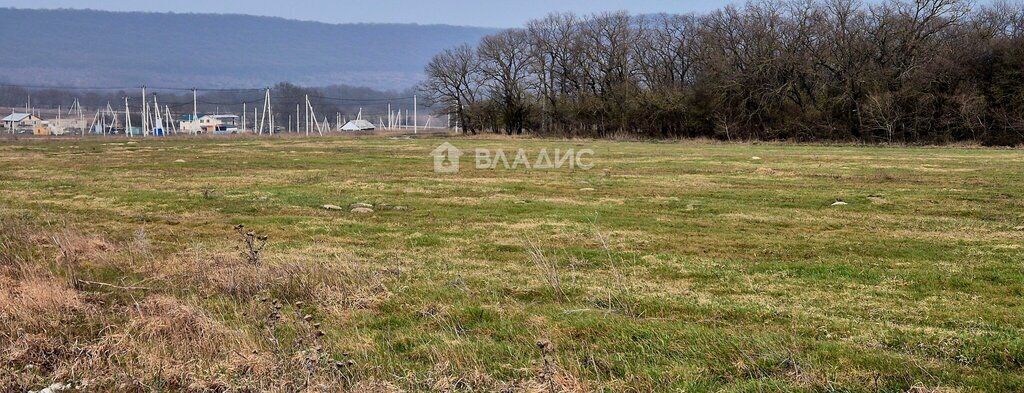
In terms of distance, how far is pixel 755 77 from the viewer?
2245 inches

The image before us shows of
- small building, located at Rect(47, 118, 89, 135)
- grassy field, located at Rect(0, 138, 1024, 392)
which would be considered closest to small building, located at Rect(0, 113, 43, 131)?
small building, located at Rect(47, 118, 89, 135)

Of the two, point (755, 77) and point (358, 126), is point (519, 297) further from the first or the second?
point (358, 126)

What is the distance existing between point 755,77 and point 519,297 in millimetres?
54533

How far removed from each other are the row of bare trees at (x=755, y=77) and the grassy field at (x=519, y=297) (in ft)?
120

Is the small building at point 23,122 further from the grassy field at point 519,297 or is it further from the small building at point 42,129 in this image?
the grassy field at point 519,297

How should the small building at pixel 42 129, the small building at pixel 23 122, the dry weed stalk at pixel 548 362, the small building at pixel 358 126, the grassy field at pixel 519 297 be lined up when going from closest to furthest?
the dry weed stalk at pixel 548 362
the grassy field at pixel 519 297
the small building at pixel 42 129
the small building at pixel 23 122
the small building at pixel 358 126

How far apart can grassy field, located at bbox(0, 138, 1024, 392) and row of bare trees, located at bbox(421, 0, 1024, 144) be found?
36.6 meters

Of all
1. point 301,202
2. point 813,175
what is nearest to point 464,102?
point 813,175

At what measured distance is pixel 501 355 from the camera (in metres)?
5.11

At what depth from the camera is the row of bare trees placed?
46.6 m

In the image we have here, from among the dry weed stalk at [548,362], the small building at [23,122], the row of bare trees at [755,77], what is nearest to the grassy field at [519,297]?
the dry weed stalk at [548,362]

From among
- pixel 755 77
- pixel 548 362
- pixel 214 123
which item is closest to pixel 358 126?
pixel 214 123

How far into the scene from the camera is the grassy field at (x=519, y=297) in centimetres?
473

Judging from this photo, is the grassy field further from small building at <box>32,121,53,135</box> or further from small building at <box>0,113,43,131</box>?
small building at <box>0,113,43,131</box>
